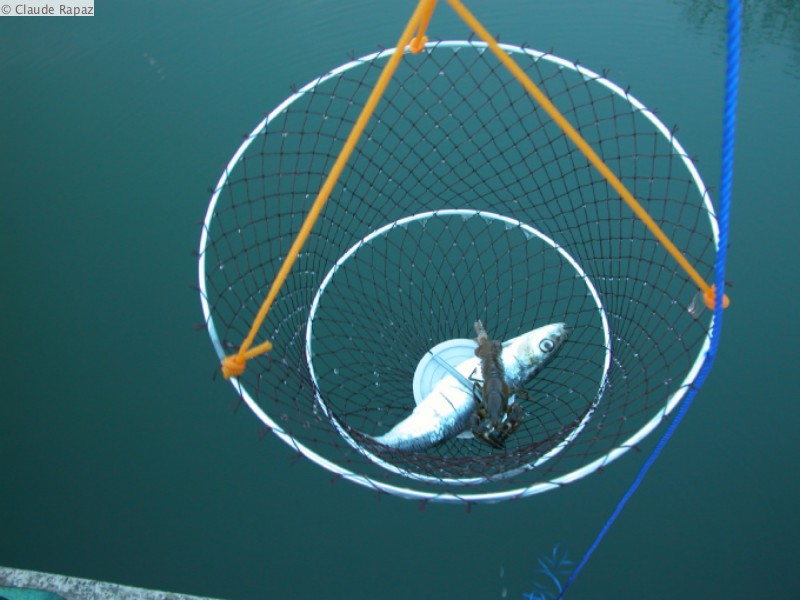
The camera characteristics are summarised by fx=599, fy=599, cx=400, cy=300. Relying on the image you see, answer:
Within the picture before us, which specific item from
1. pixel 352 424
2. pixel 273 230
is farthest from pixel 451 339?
pixel 273 230

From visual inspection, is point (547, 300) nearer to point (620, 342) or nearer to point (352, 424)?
point (620, 342)

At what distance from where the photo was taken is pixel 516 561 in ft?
12.1

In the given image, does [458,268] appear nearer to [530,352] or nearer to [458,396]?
[530,352]

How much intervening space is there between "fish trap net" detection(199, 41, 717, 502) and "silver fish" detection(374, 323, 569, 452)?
0.16 metres

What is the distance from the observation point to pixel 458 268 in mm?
4070

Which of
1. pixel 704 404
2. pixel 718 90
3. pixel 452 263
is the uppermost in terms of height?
pixel 718 90

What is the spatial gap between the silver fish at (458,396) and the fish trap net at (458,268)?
6.4 inches

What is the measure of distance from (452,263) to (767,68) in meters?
3.02

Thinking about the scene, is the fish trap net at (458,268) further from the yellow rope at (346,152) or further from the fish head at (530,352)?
the yellow rope at (346,152)

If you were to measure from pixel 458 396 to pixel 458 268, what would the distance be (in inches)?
49.1

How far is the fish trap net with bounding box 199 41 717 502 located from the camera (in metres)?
3.38

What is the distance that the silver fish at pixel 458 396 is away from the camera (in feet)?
9.87

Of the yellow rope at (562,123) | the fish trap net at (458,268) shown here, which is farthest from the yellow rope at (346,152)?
the fish trap net at (458,268)

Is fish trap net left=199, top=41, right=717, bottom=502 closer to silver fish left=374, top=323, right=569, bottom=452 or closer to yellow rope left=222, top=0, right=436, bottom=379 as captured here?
silver fish left=374, top=323, right=569, bottom=452
